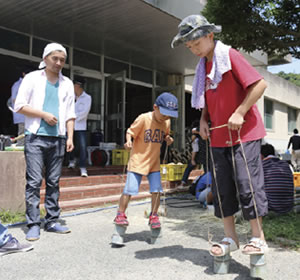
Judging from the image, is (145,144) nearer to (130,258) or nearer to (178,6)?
(130,258)

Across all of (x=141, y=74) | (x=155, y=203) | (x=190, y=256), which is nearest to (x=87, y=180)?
(x=155, y=203)

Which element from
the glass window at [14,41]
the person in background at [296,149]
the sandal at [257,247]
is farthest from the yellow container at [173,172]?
the person in background at [296,149]

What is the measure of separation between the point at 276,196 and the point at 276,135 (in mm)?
16762

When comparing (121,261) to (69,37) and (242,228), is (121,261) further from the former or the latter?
(69,37)

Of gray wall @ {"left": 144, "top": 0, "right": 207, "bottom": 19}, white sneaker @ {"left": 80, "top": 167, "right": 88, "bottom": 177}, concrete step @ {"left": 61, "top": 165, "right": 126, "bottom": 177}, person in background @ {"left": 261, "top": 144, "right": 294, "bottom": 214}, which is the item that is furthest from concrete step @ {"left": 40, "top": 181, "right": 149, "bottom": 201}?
gray wall @ {"left": 144, "top": 0, "right": 207, "bottom": 19}

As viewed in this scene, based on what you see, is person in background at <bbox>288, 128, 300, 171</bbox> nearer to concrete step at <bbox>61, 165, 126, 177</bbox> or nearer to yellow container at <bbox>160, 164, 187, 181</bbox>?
yellow container at <bbox>160, 164, 187, 181</bbox>

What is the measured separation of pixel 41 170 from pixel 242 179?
218 centimetres

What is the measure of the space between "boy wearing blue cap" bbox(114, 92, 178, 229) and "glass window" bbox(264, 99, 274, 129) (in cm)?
1665

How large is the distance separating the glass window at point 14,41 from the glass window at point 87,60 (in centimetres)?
151

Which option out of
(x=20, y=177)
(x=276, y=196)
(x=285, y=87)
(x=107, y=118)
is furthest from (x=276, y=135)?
(x=20, y=177)

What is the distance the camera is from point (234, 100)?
2303 millimetres

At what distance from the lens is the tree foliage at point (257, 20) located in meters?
5.04

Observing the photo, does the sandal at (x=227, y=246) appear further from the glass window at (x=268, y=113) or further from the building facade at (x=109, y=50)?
the glass window at (x=268, y=113)

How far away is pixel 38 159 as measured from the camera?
3350mm
